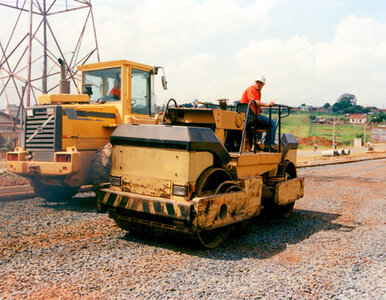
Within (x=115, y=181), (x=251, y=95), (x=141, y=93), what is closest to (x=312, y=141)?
(x=141, y=93)

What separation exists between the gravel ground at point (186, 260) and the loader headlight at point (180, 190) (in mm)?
791

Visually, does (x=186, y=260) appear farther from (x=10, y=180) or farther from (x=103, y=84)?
(x=10, y=180)

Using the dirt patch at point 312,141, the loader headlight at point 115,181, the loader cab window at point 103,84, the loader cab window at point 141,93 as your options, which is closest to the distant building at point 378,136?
the dirt patch at point 312,141

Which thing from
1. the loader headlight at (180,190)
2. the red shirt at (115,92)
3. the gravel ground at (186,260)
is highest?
the red shirt at (115,92)

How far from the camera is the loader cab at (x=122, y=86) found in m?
8.98

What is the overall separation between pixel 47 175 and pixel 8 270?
3621 mm

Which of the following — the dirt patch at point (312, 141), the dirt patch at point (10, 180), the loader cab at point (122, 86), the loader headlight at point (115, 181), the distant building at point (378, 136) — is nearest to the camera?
the loader headlight at point (115, 181)

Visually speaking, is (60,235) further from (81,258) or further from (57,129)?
(57,129)

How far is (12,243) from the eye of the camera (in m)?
5.56

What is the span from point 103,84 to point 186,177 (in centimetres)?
497

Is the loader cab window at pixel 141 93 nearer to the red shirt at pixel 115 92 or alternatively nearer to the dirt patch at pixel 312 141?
the red shirt at pixel 115 92

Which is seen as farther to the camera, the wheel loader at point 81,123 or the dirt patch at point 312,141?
the dirt patch at point 312,141

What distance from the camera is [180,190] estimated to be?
5234mm

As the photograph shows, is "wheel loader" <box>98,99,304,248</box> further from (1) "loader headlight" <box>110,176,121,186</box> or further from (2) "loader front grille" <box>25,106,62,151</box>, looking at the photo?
(2) "loader front grille" <box>25,106,62,151</box>
